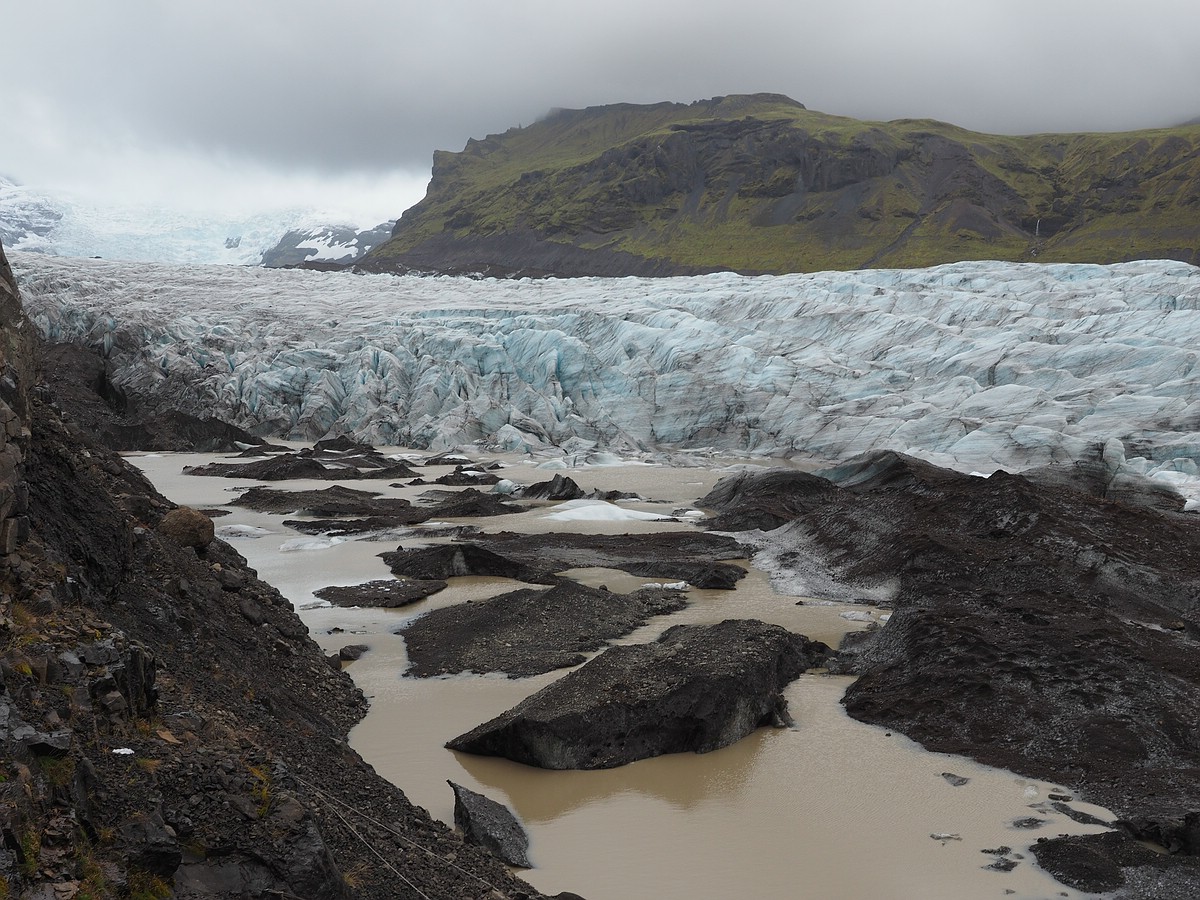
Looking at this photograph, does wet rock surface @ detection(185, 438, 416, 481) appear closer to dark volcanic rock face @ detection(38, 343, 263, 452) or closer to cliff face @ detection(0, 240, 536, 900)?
dark volcanic rock face @ detection(38, 343, 263, 452)

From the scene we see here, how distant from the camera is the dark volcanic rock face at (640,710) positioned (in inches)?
385

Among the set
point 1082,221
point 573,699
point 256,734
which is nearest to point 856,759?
point 573,699

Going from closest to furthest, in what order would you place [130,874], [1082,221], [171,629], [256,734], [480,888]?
[130,874] → [480,888] → [256,734] → [171,629] → [1082,221]

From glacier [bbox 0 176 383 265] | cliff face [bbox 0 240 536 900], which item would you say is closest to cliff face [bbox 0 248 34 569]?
cliff face [bbox 0 240 536 900]

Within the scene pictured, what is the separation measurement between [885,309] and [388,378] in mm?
24604

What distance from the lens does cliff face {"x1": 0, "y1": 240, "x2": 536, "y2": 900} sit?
4793 mm

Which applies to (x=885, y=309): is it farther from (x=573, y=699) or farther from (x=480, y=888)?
(x=480, y=888)

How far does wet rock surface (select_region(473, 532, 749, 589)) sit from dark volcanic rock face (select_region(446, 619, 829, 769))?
21.6 ft

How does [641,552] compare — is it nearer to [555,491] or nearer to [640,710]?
[555,491]

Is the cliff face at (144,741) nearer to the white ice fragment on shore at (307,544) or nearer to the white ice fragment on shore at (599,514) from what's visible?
the white ice fragment on shore at (307,544)

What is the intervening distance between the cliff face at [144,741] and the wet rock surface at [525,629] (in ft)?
10.1

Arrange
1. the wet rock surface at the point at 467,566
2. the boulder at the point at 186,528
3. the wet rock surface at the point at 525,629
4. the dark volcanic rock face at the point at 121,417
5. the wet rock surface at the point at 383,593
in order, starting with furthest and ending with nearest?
the dark volcanic rock face at the point at 121,417 < the wet rock surface at the point at 467,566 < the wet rock surface at the point at 383,593 < the wet rock surface at the point at 525,629 < the boulder at the point at 186,528

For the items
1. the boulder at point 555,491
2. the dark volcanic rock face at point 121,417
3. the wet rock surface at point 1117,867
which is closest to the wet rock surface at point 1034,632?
the wet rock surface at point 1117,867

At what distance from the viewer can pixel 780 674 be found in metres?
12.3
